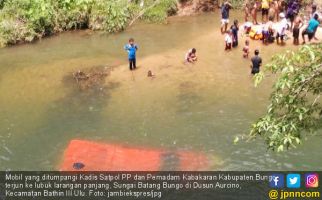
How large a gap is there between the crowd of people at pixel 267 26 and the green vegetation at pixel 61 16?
4.37m

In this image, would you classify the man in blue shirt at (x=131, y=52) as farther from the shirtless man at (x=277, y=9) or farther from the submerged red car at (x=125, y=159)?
the shirtless man at (x=277, y=9)

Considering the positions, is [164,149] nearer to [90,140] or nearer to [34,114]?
[90,140]

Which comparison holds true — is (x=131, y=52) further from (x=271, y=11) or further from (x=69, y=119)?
(x=271, y=11)

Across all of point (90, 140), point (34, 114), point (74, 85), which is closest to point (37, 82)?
point (74, 85)

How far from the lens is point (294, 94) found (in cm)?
757

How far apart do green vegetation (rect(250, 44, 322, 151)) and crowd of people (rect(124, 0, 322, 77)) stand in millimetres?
10268

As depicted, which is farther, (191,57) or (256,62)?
(191,57)

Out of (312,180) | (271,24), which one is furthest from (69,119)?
(271,24)

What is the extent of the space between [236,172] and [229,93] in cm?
476

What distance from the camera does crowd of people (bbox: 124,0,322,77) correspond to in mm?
19453

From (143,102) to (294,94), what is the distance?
9.73 metres

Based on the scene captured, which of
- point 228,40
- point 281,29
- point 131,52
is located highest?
point 281,29
